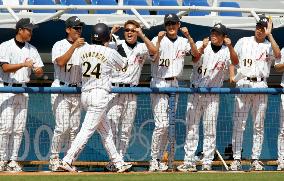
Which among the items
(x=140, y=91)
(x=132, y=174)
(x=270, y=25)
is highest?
(x=270, y=25)

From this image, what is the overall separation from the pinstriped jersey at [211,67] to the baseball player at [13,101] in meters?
2.21

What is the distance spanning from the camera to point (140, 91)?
13.6 meters

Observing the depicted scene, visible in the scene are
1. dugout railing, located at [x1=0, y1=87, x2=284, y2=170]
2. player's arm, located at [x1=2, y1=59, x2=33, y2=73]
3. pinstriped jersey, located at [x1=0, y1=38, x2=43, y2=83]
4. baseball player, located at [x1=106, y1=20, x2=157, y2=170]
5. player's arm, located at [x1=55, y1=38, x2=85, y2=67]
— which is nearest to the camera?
player's arm, located at [x1=2, y1=59, x2=33, y2=73]

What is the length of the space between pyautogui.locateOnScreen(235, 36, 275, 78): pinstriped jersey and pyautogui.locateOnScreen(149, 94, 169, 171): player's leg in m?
1.21

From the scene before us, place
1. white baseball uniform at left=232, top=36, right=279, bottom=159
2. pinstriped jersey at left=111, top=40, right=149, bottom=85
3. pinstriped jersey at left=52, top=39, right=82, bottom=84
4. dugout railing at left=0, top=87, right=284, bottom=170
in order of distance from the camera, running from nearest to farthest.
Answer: pinstriped jersey at left=52, top=39, right=82, bottom=84 → pinstriped jersey at left=111, top=40, right=149, bottom=85 → white baseball uniform at left=232, top=36, right=279, bottom=159 → dugout railing at left=0, top=87, right=284, bottom=170

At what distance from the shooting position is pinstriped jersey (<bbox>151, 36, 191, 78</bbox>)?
1410 centimetres

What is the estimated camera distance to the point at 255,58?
1429 centimetres

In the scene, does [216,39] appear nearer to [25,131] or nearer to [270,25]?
[270,25]

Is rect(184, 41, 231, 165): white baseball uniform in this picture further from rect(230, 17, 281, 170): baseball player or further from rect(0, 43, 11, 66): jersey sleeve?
rect(0, 43, 11, 66): jersey sleeve

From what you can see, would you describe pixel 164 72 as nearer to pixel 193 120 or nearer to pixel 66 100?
pixel 193 120

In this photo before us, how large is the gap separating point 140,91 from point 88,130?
3.23ft

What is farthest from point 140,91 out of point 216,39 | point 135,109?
point 216,39

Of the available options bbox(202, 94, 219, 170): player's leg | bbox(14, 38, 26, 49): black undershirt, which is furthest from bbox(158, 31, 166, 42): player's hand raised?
bbox(14, 38, 26, 49): black undershirt

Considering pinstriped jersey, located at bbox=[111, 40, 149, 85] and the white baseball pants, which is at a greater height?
pinstriped jersey, located at bbox=[111, 40, 149, 85]
